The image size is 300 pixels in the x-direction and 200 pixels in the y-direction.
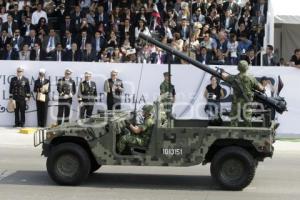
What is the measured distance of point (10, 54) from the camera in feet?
73.0

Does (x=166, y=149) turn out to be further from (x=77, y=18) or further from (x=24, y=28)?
(x=24, y=28)

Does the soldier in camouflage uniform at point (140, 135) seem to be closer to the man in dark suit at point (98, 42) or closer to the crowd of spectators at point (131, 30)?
the crowd of spectators at point (131, 30)

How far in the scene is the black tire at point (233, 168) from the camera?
10961 mm

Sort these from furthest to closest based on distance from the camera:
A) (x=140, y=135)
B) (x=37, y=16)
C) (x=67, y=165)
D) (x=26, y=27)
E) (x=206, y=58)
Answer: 1. (x=37, y=16)
2. (x=26, y=27)
3. (x=206, y=58)
4. (x=67, y=165)
5. (x=140, y=135)

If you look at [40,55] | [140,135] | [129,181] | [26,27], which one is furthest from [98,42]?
[140,135]

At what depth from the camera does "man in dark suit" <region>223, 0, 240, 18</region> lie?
915 inches

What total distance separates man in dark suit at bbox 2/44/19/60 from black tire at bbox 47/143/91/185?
11.5m

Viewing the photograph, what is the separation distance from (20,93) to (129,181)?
31.7 ft

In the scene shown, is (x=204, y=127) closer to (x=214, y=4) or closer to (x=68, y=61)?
(x=68, y=61)

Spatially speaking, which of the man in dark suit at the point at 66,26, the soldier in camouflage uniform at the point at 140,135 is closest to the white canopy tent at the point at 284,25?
the man in dark suit at the point at 66,26

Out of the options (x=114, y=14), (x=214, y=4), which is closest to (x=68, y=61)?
(x=114, y=14)

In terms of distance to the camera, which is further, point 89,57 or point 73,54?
point 73,54

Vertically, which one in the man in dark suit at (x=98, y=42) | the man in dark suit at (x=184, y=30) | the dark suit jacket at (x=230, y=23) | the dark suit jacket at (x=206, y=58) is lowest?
the dark suit jacket at (x=206, y=58)

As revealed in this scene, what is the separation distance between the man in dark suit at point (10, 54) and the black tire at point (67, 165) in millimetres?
11467
